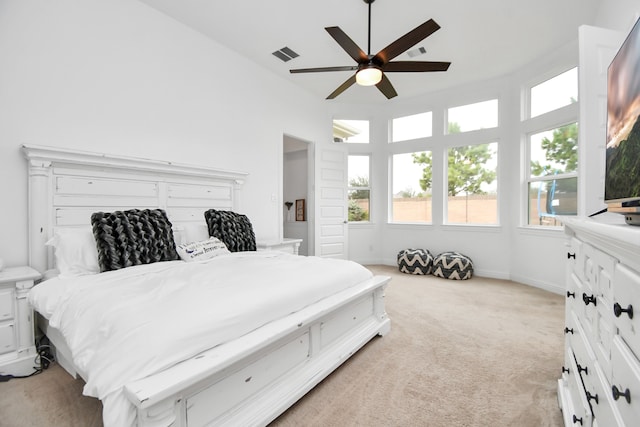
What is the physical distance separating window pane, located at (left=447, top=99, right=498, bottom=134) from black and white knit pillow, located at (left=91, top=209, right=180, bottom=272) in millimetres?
4813

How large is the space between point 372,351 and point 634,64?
6.96 ft

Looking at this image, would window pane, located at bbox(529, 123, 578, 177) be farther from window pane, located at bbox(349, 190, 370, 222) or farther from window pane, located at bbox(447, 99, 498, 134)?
window pane, located at bbox(349, 190, 370, 222)

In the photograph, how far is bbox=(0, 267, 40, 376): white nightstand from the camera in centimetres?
187

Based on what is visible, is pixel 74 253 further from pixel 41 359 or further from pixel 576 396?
pixel 576 396

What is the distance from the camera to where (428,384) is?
183 centimetres

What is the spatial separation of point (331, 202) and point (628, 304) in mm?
4708

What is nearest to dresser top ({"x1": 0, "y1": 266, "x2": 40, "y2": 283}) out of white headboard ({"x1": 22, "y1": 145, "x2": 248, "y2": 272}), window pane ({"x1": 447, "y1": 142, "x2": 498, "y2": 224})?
white headboard ({"x1": 22, "y1": 145, "x2": 248, "y2": 272})

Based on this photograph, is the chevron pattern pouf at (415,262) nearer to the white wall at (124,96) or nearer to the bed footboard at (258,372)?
the white wall at (124,96)

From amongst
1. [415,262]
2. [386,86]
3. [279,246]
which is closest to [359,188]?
[415,262]

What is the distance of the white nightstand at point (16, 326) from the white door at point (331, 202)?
365 centimetres

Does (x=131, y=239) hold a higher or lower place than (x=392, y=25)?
lower

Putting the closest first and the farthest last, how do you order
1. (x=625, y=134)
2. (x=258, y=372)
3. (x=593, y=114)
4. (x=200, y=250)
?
(x=625, y=134), (x=258, y=372), (x=593, y=114), (x=200, y=250)

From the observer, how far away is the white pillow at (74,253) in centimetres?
209

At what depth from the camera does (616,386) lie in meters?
0.75
